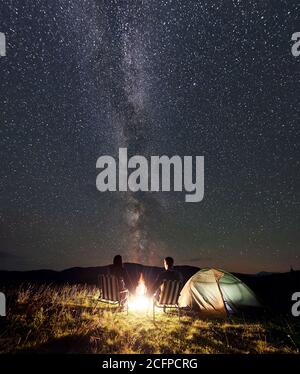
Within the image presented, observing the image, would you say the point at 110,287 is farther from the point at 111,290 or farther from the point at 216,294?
the point at 216,294

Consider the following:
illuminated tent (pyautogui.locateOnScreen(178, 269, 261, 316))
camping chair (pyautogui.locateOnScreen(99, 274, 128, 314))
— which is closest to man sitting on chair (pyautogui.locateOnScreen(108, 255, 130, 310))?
camping chair (pyautogui.locateOnScreen(99, 274, 128, 314))

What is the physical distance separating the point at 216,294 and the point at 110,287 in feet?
9.40

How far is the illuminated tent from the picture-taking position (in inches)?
325

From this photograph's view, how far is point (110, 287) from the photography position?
7.51m

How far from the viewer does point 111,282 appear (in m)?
7.45

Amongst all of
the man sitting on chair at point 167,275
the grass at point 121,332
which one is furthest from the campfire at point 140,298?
the man sitting on chair at point 167,275

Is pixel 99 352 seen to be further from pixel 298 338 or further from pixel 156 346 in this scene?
pixel 298 338

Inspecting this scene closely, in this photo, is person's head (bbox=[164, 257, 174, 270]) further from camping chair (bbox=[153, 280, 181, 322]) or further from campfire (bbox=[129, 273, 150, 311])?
campfire (bbox=[129, 273, 150, 311])

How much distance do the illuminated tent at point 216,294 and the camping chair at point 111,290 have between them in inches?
86.7

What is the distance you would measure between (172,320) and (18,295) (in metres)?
3.81

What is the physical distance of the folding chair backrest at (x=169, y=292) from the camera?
7176 millimetres

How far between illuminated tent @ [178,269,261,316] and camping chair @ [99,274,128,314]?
2201 millimetres

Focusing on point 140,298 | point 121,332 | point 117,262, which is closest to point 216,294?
point 140,298

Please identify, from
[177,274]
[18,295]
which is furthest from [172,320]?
[18,295]
